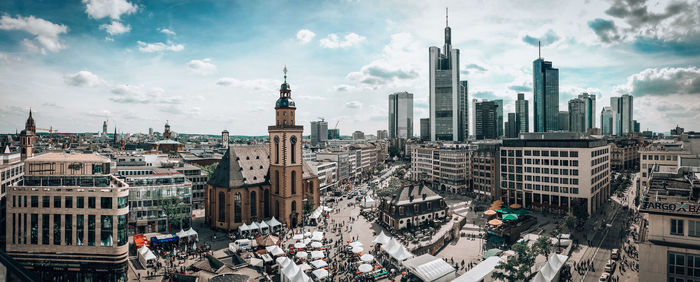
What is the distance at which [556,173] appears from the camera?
70.1m

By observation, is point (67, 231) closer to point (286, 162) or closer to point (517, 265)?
point (286, 162)

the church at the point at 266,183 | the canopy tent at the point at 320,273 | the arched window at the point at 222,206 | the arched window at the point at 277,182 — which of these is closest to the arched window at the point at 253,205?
the church at the point at 266,183

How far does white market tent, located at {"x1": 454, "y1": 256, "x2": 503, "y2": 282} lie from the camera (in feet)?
113

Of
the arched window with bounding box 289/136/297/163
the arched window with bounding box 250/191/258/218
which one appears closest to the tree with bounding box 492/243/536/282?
the arched window with bounding box 289/136/297/163

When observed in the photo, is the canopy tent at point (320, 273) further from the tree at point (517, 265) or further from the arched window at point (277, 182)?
the arched window at point (277, 182)

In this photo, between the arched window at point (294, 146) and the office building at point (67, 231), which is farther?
the arched window at point (294, 146)

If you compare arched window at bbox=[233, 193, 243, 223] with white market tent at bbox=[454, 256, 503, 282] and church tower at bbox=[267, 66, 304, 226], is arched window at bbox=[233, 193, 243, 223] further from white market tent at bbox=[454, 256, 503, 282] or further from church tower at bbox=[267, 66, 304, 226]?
white market tent at bbox=[454, 256, 503, 282]

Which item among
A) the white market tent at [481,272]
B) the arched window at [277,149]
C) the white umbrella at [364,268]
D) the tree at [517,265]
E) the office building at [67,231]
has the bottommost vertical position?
the white umbrella at [364,268]

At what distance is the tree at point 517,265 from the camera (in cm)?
3422

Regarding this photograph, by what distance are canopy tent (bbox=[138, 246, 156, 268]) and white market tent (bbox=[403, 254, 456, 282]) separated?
98.0 feet

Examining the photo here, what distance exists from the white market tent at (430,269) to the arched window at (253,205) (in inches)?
1239

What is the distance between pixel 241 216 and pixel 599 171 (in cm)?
7191

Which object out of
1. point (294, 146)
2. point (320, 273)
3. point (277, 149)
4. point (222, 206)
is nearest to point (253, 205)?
point (222, 206)

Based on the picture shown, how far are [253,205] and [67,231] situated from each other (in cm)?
2728
